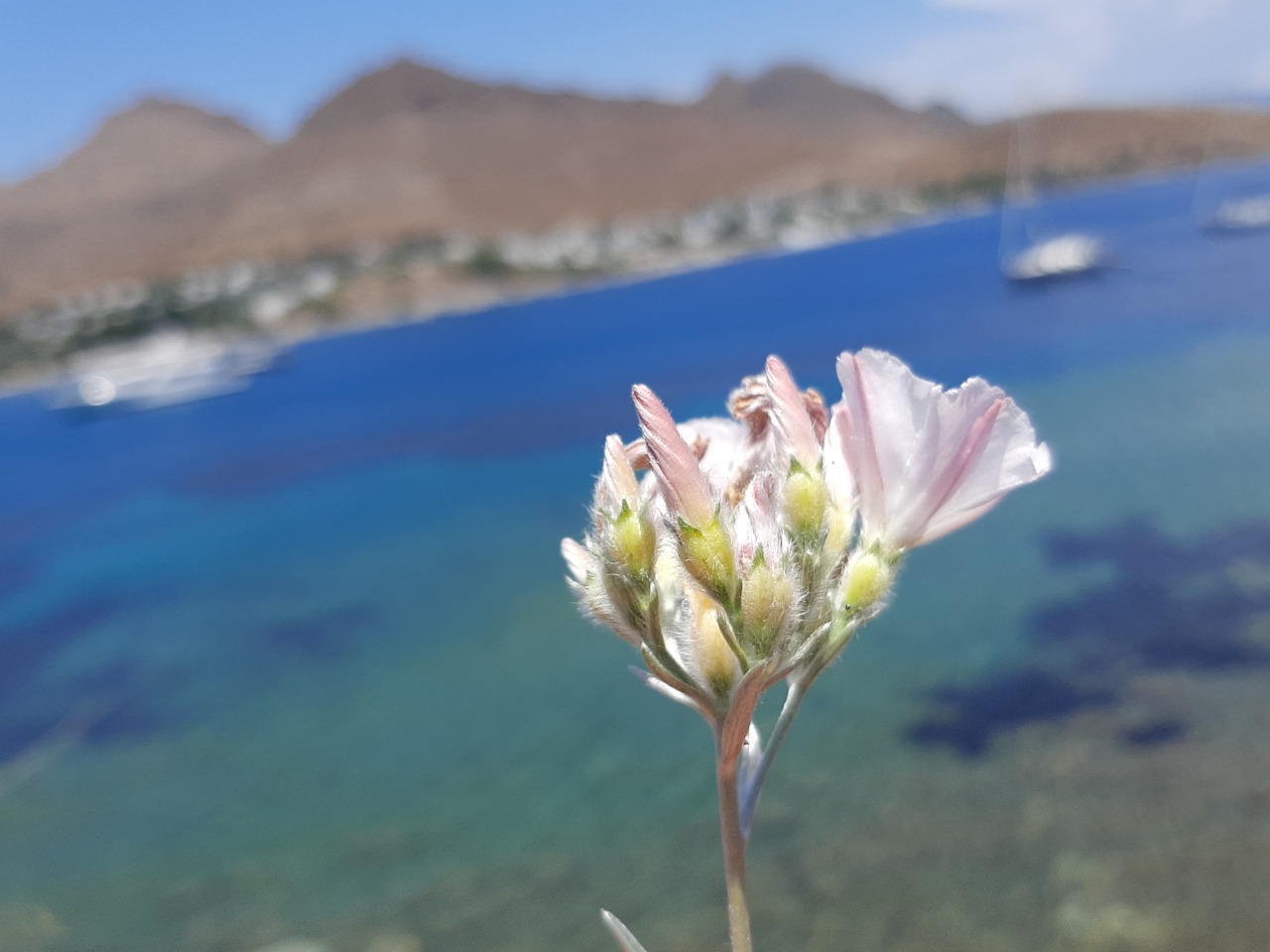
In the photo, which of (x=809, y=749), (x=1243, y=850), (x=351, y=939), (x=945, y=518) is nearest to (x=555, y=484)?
(x=809, y=749)

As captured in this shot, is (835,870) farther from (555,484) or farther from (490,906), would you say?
(555,484)

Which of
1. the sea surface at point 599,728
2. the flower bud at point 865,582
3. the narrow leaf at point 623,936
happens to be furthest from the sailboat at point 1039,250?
the narrow leaf at point 623,936

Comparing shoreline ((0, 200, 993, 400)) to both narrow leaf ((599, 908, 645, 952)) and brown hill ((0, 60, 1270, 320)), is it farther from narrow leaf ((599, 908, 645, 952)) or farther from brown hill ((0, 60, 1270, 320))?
narrow leaf ((599, 908, 645, 952))

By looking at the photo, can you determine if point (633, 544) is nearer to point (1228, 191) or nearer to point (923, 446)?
point (923, 446)

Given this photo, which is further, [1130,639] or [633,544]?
[1130,639]

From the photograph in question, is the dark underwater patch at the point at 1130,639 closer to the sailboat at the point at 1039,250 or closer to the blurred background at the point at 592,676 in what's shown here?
the blurred background at the point at 592,676

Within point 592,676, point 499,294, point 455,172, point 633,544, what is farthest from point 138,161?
point 633,544
